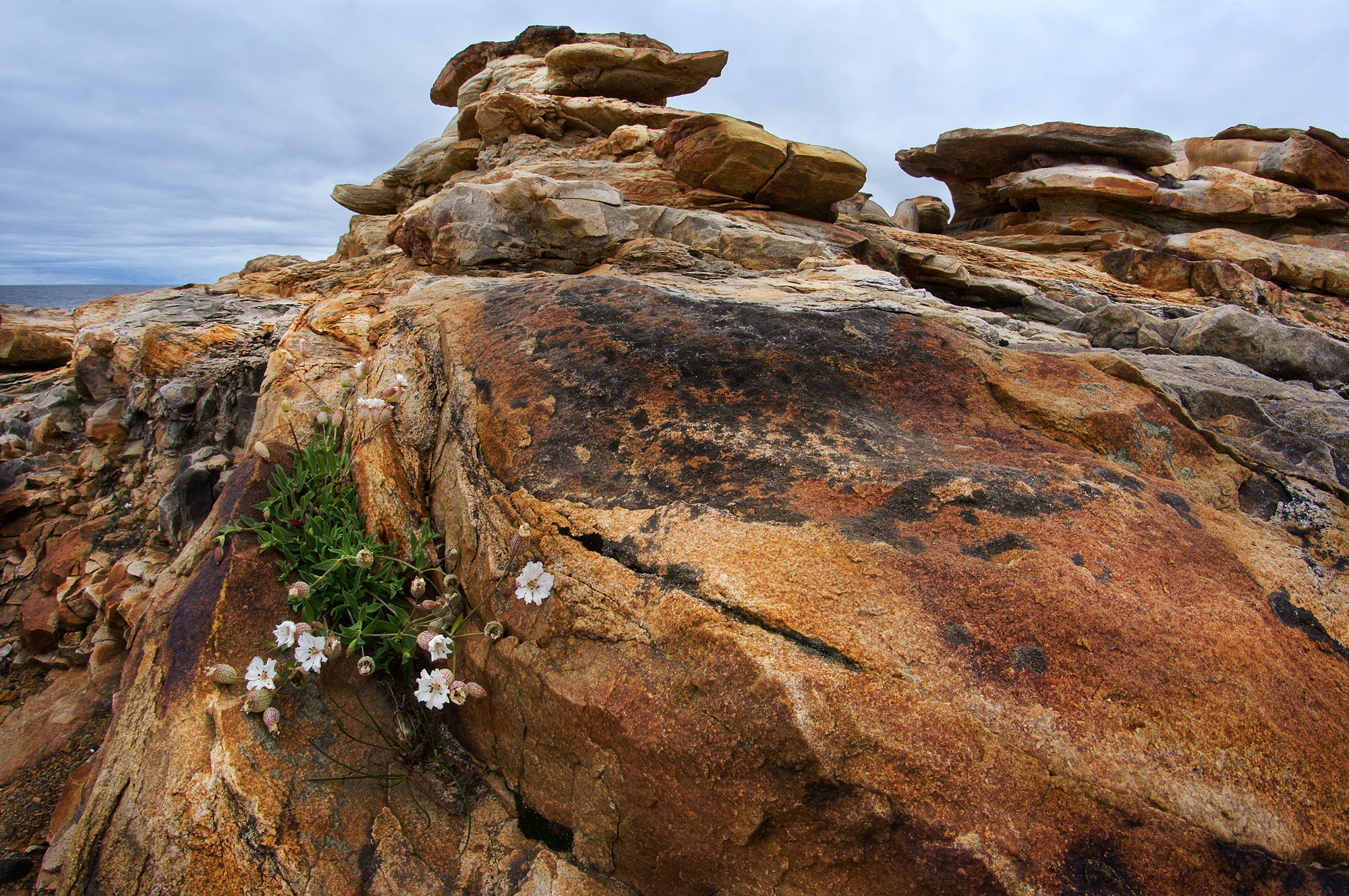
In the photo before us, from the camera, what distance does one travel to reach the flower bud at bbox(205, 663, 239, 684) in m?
2.54

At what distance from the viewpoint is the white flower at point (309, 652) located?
2.47 m

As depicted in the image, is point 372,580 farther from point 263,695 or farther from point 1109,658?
point 1109,658

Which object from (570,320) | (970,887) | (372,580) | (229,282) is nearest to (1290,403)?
(970,887)

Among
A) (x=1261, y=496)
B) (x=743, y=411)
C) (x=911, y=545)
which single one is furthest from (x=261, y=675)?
(x=1261, y=496)

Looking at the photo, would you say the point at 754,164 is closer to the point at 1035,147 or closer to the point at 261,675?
the point at 261,675

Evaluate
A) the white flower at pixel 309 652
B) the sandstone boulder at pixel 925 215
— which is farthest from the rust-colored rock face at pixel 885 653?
the sandstone boulder at pixel 925 215

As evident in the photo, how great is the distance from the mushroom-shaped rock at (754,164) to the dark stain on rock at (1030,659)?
762 cm

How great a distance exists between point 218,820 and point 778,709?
2.15m

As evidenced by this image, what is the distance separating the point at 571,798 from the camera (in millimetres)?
2240

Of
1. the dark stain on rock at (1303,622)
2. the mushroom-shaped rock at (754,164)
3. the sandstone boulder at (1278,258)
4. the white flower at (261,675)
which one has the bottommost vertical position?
the white flower at (261,675)

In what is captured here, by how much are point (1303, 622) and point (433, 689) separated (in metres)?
3.16

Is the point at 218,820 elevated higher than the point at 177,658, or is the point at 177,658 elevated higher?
the point at 177,658

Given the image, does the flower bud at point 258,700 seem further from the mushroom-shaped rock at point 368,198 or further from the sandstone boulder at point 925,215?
the sandstone boulder at point 925,215

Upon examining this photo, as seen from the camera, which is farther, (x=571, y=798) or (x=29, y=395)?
(x=29, y=395)
